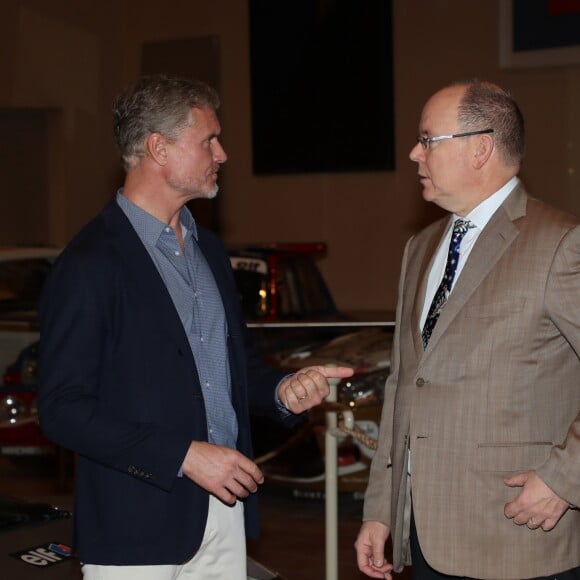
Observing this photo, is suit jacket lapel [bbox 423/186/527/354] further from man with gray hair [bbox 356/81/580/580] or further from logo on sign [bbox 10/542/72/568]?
logo on sign [bbox 10/542/72/568]

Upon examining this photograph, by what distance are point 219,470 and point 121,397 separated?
28 cm

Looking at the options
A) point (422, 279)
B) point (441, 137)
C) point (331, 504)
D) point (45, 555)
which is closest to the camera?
point (441, 137)

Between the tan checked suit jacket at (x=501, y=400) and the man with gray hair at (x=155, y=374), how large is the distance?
1.13ft

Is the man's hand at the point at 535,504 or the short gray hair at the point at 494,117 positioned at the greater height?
the short gray hair at the point at 494,117

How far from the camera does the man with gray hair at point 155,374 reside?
248 centimetres

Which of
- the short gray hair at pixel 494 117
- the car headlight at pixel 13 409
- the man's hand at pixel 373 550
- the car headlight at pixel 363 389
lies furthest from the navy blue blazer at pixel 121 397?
the car headlight at pixel 363 389

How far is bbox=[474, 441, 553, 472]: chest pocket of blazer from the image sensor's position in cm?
254

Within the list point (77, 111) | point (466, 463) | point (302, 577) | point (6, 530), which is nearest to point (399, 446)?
point (466, 463)

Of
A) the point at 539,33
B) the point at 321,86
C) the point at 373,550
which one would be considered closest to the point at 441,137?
the point at 373,550

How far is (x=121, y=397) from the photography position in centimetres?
255

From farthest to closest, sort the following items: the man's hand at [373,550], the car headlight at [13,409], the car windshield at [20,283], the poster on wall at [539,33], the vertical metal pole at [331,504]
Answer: the poster on wall at [539,33] < the car windshield at [20,283] < the car headlight at [13,409] < the vertical metal pole at [331,504] < the man's hand at [373,550]

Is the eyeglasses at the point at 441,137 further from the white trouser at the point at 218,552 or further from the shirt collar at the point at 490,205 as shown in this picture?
the white trouser at the point at 218,552

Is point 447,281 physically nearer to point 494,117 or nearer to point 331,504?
point 494,117

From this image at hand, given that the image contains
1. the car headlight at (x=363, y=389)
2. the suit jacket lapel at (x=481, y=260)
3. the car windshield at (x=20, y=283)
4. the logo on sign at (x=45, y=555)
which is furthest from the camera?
the car windshield at (x=20, y=283)
